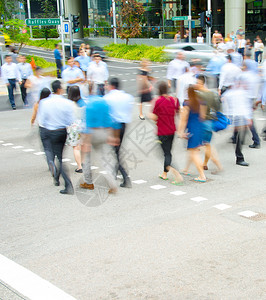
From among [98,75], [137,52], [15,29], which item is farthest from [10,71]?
[137,52]

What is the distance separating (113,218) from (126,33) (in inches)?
1338

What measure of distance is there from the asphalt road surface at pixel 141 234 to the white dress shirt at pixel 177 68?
6.03m

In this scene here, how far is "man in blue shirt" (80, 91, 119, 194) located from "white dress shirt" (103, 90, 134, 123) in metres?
0.27

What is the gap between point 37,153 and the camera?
11.4 metres

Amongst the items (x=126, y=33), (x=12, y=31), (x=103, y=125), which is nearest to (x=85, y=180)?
(x=103, y=125)

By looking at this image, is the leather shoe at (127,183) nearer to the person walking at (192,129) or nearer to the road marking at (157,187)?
the road marking at (157,187)

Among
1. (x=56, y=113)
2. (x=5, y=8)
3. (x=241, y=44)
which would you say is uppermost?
(x=5, y=8)

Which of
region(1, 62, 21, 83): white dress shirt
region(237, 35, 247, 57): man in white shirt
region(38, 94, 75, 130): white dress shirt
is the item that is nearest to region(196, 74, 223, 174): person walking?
region(38, 94, 75, 130): white dress shirt

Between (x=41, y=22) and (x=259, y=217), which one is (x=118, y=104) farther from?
(x=41, y=22)

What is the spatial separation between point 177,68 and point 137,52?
22365 millimetres

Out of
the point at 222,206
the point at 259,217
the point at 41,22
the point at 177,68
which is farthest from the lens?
the point at 41,22

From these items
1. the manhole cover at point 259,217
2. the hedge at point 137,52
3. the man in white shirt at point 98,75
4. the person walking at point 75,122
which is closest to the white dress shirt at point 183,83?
the man in white shirt at point 98,75

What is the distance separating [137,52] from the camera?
37594 millimetres

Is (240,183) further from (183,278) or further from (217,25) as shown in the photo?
(217,25)
